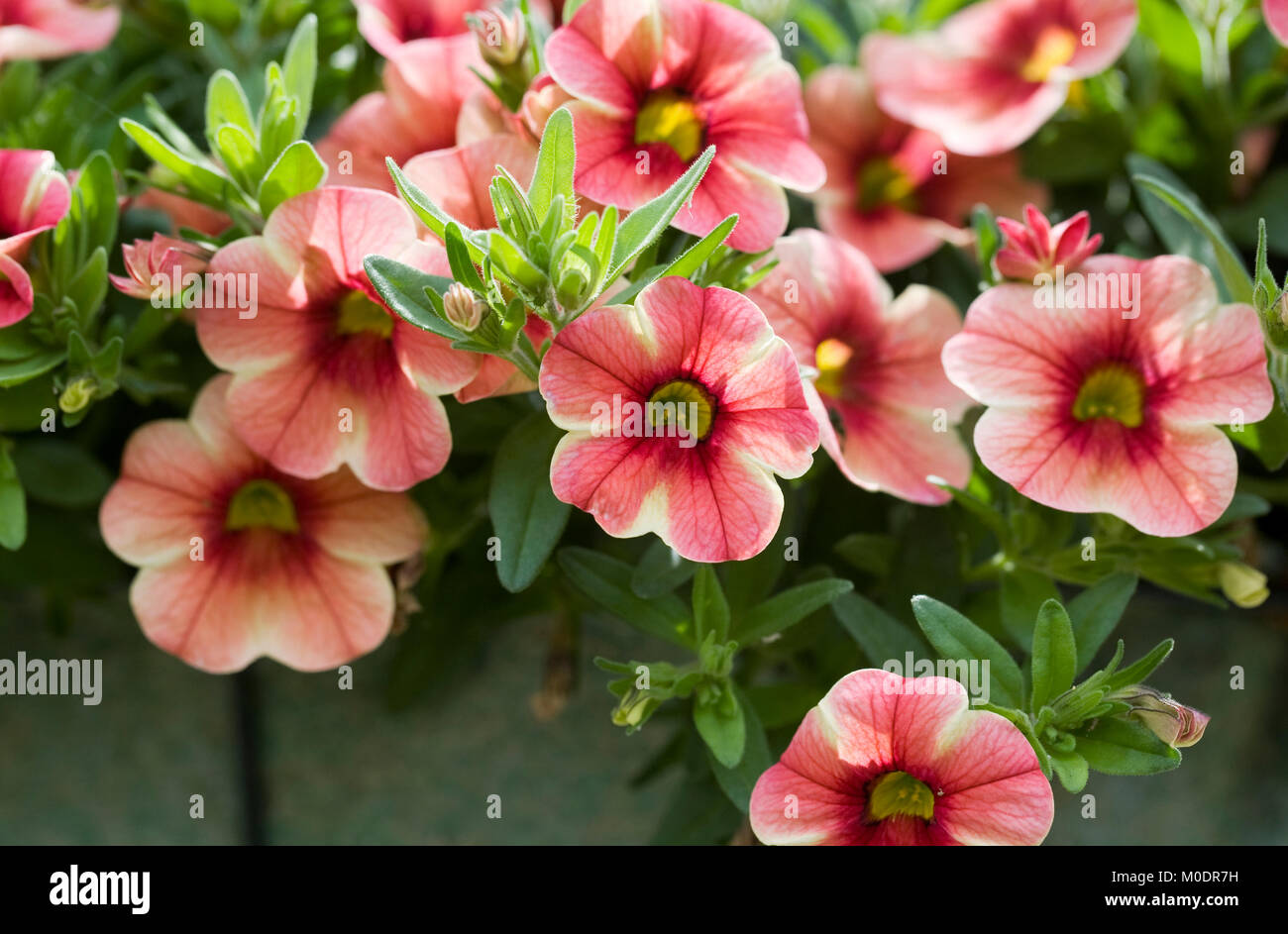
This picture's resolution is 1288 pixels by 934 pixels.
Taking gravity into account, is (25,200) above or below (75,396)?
above

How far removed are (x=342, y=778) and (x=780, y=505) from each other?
692 mm

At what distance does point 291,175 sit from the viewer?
88 centimetres

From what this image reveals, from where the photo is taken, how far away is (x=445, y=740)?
49.3 inches

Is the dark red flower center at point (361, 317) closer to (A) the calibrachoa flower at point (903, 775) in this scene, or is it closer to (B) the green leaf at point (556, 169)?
(B) the green leaf at point (556, 169)

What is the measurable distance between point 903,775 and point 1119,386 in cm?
34

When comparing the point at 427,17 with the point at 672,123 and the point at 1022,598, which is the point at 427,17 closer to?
the point at 672,123

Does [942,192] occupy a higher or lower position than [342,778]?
higher

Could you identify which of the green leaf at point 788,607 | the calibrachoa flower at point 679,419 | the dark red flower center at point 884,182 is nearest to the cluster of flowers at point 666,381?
the calibrachoa flower at point 679,419

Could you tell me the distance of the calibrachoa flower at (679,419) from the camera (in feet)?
2.49

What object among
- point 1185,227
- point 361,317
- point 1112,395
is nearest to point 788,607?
point 1112,395

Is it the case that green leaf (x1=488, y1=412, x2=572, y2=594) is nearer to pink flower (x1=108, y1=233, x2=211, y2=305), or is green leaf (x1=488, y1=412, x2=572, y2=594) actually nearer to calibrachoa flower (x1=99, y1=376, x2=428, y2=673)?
calibrachoa flower (x1=99, y1=376, x2=428, y2=673)
